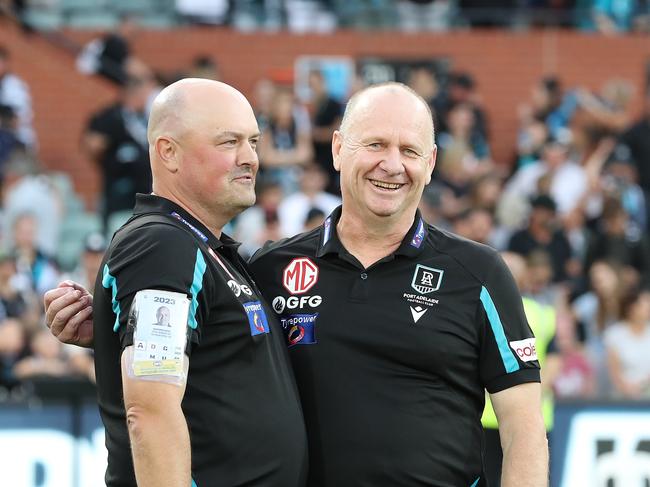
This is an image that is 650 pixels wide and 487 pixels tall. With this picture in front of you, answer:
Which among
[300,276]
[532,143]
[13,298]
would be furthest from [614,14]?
[300,276]

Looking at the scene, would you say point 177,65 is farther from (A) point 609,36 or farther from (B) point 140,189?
(A) point 609,36

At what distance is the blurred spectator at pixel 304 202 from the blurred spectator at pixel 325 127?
0.88 metres

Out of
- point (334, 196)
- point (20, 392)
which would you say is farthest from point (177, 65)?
point (20, 392)

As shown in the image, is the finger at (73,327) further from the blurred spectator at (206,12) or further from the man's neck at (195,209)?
the blurred spectator at (206,12)

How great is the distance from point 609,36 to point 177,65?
5.57m

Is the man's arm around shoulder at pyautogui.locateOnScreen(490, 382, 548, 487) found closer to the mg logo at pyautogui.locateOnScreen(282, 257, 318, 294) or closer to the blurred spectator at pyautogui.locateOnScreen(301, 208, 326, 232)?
the mg logo at pyautogui.locateOnScreen(282, 257, 318, 294)

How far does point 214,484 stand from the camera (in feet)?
12.7

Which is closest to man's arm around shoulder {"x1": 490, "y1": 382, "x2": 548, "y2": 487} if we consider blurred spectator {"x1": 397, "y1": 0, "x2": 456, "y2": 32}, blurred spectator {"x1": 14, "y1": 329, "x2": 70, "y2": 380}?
blurred spectator {"x1": 14, "y1": 329, "x2": 70, "y2": 380}

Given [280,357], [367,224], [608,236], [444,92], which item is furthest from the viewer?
[444,92]

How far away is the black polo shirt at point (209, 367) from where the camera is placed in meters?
3.80

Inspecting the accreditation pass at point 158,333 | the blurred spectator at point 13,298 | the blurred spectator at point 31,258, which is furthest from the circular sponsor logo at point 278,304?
the blurred spectator at point 31,258

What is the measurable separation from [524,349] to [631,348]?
639 centimetres

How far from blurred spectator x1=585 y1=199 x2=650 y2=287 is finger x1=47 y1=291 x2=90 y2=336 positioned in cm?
818

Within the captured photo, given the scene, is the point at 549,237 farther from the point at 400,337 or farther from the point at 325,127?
the point at 400,337
